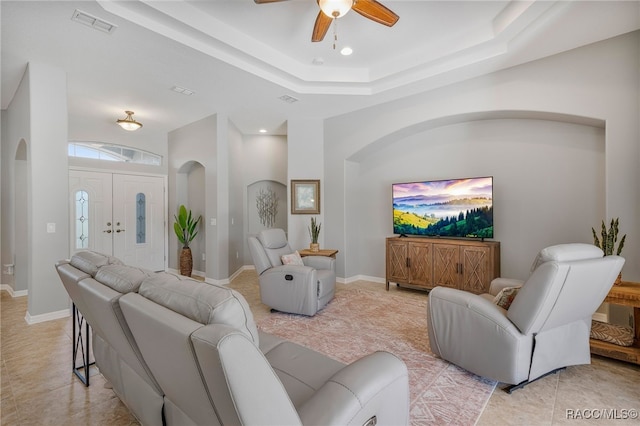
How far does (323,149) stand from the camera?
539 centimetres

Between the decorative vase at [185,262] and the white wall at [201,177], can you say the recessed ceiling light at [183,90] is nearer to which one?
the white wall at [201,177]

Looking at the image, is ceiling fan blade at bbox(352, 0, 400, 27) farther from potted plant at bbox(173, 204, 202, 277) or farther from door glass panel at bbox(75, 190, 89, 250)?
door glass panel at bbox(75, 190, 89, 250)

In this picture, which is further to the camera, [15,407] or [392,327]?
[392,327]

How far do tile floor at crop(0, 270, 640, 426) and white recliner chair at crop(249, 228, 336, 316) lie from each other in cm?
179

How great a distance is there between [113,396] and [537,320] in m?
2.88

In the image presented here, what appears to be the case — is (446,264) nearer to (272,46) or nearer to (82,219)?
(272,46)

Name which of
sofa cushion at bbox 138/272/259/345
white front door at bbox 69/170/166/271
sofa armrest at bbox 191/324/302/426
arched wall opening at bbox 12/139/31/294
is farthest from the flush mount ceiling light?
sofa armrest at bbox 191/324/302/426

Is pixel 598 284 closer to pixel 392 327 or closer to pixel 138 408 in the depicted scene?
pixel 392 327

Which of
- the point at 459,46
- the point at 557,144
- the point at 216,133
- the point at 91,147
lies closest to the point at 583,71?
the point at 557,144

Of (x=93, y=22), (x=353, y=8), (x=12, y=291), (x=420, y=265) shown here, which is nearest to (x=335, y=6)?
(x=353, y=8)

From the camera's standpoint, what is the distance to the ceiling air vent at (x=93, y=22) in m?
2.57

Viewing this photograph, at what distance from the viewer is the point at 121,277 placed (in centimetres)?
152

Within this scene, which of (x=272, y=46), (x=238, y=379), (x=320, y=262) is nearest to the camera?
(x=238, y=379)

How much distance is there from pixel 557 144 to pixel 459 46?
1.71 metres
